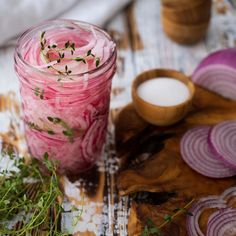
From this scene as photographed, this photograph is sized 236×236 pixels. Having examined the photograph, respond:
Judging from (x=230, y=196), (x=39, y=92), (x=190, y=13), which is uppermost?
(x=39, y=92)

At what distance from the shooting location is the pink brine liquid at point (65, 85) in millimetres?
1100

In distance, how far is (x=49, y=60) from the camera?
3.66 ft

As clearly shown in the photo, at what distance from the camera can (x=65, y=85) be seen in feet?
3.56

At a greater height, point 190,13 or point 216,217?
point 190,13

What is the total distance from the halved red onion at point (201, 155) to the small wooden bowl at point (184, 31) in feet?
1.40

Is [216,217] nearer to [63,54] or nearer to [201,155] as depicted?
[201,155]

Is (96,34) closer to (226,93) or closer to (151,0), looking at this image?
(226,93)

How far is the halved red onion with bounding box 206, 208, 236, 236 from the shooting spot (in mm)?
1127

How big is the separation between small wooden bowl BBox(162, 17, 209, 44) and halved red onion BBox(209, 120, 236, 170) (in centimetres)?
44

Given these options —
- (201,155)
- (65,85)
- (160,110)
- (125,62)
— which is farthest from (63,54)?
(125,62)

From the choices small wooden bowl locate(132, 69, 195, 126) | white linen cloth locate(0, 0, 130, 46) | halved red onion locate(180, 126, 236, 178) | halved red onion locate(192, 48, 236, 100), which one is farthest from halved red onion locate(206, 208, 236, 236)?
white linen cloth locate(0, 0, 130, 46)

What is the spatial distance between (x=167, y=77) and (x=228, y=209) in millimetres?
442

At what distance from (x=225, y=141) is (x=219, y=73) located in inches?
10.1

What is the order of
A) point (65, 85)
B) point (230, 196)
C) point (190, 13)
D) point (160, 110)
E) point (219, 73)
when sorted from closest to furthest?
point (65, 85), point (230, 196), point (160, 110), point (219, 73), point (190, 13)
